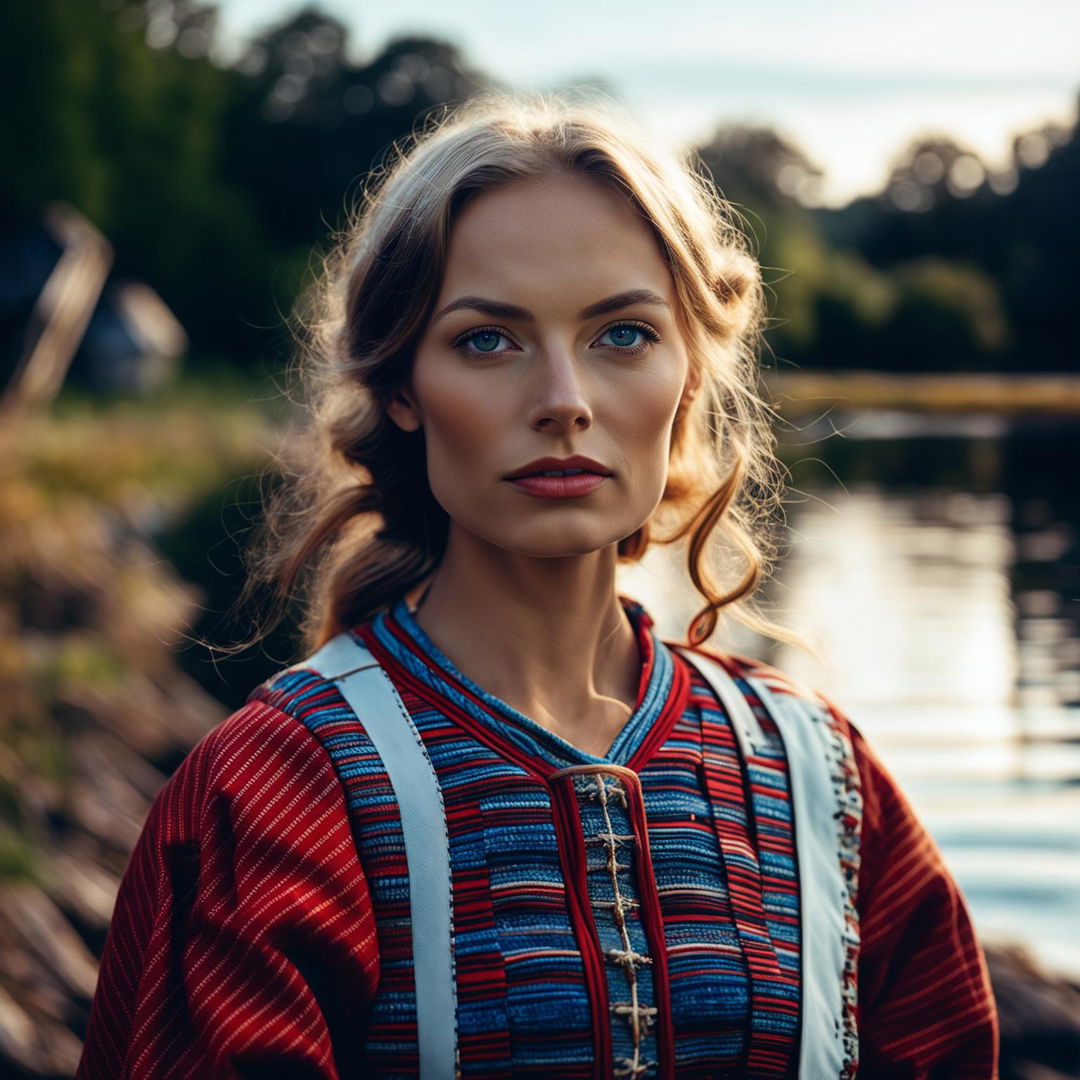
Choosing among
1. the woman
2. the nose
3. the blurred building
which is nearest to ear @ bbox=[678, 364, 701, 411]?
the woman

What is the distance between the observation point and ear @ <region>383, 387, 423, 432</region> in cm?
185

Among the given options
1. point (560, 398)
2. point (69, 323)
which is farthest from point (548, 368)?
point (69, 323)

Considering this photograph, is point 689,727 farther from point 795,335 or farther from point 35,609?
point 795,335

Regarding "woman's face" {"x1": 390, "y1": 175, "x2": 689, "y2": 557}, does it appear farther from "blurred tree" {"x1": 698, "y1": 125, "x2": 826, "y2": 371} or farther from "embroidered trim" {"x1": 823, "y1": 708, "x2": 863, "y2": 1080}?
"blurred tree" {"x1": 698, "y1": 125, "x2": 826, "y2": 371}

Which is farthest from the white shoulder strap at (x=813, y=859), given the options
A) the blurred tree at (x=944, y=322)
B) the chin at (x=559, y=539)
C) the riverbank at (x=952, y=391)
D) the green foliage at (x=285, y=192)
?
the riverbank at (x=952, y=391)

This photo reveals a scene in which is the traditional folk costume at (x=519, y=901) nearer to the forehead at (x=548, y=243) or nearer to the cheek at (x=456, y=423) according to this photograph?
the cheek at (x=456, y=423)

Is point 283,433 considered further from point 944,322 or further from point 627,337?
point 944,322

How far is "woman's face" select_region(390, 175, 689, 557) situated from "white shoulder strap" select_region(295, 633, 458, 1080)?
0.73 feet

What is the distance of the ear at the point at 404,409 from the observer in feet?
6.07

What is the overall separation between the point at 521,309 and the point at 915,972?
890mm

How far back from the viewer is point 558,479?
1.69 meters

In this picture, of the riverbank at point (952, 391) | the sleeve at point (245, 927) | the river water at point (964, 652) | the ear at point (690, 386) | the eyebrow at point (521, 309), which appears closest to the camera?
the sleeve at point (245, 927)

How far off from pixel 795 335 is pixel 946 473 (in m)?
17.3

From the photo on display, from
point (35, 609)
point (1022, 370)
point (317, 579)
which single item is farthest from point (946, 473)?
point (317, 579)
